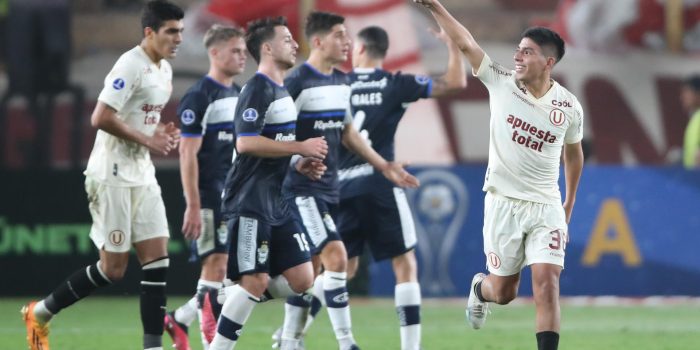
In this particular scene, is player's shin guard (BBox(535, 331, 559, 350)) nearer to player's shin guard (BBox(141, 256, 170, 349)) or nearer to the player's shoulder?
the player's shoulder

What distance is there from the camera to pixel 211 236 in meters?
10.1

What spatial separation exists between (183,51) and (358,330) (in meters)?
8.79

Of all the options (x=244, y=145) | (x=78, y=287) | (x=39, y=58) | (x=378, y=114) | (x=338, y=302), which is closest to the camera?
(x=244, y=145)

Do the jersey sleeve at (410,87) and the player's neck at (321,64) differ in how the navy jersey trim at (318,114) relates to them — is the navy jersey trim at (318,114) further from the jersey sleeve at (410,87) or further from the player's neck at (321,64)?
the jersey sleeve at (410,87)

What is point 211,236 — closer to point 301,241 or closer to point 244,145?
point 301,241

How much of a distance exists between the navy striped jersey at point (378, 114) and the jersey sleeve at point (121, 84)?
2.08 metres

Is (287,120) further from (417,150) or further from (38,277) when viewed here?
(417,150)

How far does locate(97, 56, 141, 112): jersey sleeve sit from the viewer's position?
8.38m

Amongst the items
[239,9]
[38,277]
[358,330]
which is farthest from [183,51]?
[358,330]

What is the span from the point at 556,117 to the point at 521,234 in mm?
741

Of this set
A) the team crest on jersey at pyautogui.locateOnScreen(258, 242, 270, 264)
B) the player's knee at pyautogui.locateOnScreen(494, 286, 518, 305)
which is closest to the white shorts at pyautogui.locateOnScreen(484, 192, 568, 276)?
the player's knee at pyautogui.locateOnScreen(494, 286, 518, 305)

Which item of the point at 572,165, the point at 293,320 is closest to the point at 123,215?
the point at 293,320

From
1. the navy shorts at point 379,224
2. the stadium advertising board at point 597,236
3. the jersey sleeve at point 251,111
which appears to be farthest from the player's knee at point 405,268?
the stadium advertising board at point 597,236

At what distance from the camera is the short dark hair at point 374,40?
396 inches
